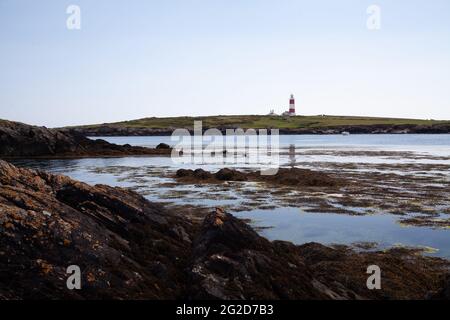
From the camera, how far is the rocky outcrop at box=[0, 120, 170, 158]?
70.8 meters

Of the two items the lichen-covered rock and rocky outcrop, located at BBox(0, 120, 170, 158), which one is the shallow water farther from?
rocky outcrop, located at BBox(0, 120, 170, 158)

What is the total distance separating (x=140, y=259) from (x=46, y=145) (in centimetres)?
6919

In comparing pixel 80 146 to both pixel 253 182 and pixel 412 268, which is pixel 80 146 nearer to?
pixel 253 182

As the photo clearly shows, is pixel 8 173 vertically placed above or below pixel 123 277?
above

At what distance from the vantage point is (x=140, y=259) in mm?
10078

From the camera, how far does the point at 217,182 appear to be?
37312 mm

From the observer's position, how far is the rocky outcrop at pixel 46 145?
7075cm

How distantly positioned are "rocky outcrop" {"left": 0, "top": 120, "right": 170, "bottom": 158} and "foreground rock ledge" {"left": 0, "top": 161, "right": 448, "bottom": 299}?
210ft

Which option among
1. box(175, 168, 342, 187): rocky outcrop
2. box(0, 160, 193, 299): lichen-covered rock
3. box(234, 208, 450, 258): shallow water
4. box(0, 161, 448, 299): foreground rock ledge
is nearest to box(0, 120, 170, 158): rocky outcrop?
box(175, 168, 342, 187): rocky outcrop

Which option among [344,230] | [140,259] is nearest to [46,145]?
[344,230]

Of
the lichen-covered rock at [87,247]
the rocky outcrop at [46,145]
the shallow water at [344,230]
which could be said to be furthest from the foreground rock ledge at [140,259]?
the rocky outcrop at [46,145]

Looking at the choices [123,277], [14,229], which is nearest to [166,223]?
[123,277]

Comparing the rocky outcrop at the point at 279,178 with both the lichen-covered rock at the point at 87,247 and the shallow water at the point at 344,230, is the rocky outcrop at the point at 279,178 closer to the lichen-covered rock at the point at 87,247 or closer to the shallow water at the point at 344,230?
the shallow water at the point at 344,230

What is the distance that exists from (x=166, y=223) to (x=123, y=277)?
378 cm
